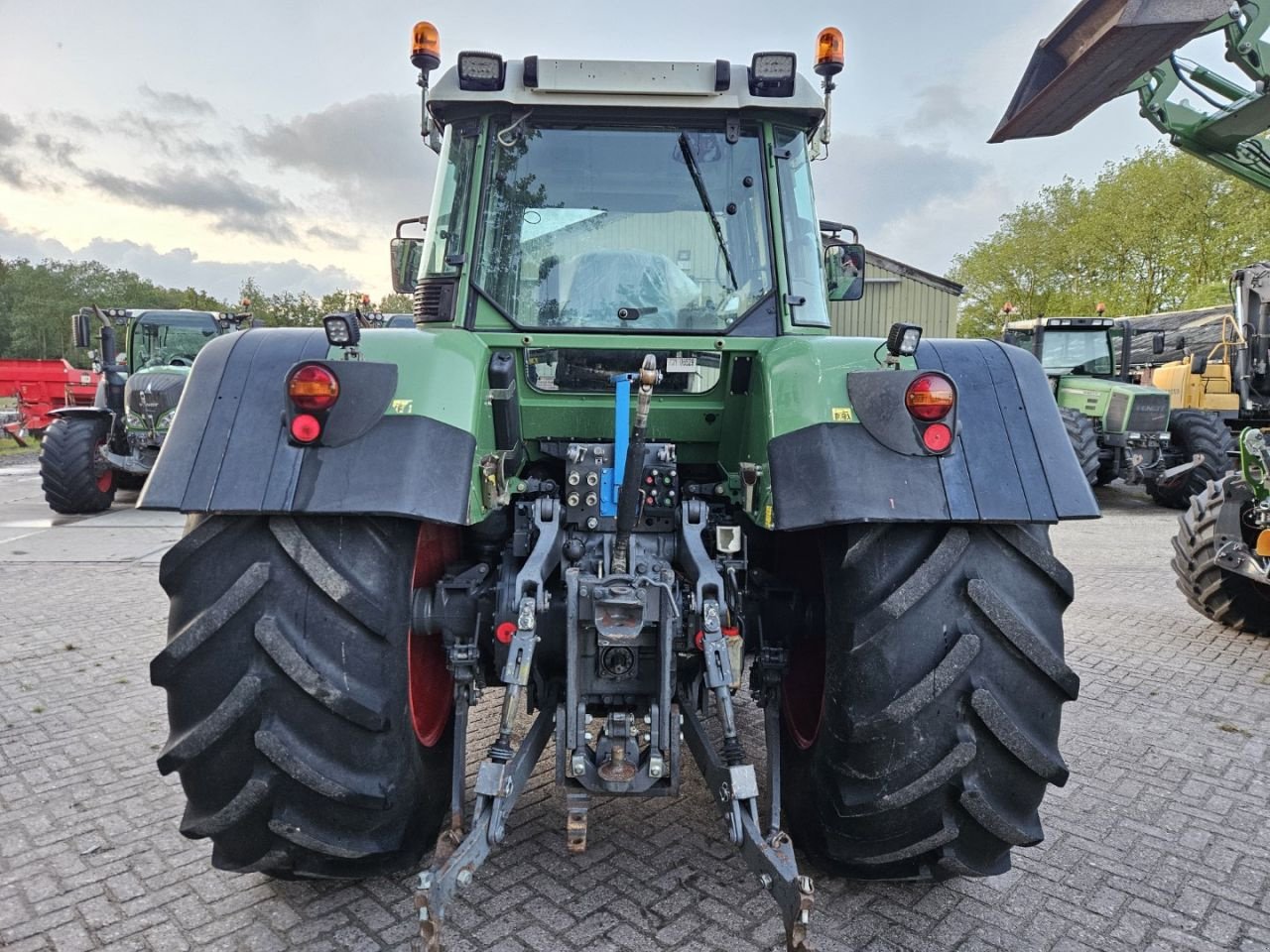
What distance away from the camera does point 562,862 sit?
2.76m

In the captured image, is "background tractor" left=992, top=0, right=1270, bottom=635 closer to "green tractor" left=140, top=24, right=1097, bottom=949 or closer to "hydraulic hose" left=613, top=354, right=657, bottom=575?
"green tractor" left=140, top=24, right=1097, bottom=949

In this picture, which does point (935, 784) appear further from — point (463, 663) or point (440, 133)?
point (440, 133)

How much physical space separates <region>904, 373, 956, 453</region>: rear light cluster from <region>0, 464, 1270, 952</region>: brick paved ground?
55.9 inches

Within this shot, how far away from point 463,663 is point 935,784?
1.39m

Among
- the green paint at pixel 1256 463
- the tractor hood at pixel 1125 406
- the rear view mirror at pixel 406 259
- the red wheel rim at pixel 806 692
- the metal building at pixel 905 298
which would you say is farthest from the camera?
the metal building at pixel 905 298

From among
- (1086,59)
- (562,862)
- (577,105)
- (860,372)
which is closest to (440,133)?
(577,105)

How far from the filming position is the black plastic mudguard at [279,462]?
7.12 ft

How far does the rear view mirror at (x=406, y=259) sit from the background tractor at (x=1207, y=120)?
2.44 metres

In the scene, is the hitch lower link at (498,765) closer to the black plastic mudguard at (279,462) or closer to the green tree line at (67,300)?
the black plastic mudguard at (279,462)

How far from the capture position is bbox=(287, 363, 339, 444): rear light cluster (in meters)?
2.23

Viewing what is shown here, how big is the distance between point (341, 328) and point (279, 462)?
1.32 feet

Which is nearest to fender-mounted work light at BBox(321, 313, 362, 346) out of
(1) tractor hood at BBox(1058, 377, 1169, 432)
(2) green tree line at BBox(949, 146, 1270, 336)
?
(1) tractor hood at BBox(1058, 377, 1169, 432)

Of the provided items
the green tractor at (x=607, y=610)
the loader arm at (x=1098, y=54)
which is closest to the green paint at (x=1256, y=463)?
the loader arm at (x=1098, y=54)

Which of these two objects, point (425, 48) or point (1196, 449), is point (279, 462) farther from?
point (1196, 449)
